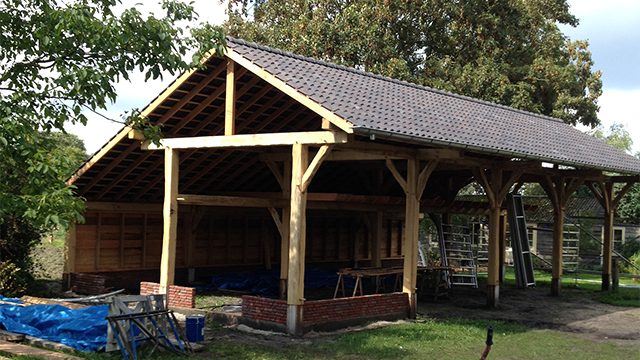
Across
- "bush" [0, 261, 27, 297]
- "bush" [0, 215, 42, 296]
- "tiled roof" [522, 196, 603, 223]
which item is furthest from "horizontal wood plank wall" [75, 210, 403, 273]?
"tiled roof" [522, 196, 603, 223]

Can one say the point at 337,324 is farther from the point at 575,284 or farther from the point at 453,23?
the point at 453,23

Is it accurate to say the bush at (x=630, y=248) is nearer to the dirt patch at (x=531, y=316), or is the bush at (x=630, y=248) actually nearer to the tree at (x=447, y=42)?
the tree at (x=447, y=42)

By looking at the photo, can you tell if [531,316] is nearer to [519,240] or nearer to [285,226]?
[519,240]

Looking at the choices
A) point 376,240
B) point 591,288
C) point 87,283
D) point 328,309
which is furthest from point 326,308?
point 591,288

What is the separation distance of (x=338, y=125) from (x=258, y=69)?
2169 millimetres

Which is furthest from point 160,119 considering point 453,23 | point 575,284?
point 453,23

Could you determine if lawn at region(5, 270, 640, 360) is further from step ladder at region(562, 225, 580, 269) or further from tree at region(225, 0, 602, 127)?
tree at region(225, 0, 602, 127)

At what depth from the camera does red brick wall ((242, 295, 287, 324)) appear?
454 inches

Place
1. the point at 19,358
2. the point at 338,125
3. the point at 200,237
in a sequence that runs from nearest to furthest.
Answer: the point at 19,358 < the point at 338,125 < the point at 200,237

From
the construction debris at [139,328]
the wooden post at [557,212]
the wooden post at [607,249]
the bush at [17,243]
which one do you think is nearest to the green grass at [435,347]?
the construction debris at [139,328]

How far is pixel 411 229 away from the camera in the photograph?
43.5 ft

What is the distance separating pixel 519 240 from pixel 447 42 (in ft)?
41.7

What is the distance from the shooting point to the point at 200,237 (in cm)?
1936

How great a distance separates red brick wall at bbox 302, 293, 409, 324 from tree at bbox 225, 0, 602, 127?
49.6 ft
